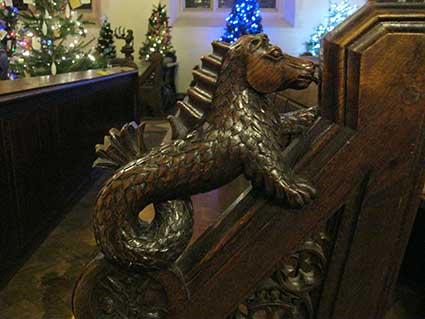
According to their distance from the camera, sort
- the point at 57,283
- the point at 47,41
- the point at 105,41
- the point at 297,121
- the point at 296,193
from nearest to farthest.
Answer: the point at 296,193 → the point at 297,121 → the point at 57,283 → the point at 47,41 → the point at 105,41

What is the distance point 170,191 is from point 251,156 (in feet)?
0.32

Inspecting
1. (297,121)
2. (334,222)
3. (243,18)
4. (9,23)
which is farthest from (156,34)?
(334,222)

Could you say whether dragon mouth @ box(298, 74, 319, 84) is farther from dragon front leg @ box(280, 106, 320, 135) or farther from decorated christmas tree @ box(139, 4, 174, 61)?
decorated christmas tree @ box(139, 4, 174, 61)

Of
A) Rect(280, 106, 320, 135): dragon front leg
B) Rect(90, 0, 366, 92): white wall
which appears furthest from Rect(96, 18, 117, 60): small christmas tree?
Rect(280, 106, 320, 135): dragon front leg

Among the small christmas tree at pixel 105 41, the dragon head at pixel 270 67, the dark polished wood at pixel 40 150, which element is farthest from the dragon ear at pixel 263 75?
the small christmas tree at pixel 105 41

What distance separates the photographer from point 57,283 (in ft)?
7.43

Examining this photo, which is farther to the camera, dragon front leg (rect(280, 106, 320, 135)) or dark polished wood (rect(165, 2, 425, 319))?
dragon front leg (rect(280, 106, 320, 135))

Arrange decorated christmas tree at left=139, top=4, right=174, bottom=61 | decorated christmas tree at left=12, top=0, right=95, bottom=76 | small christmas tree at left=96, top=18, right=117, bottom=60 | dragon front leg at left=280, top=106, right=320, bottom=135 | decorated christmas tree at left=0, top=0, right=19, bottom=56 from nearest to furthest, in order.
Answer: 1. dragon front leg at left=280, top=106, right=320, bottom=135
2. decorated christmas tree at left=12, top=0, right=95, bottom=76
3. decorated christmas tree at left=0, top=0, right=19, bottom=56
4. small christmas tree at left=96, top=18, right=117, bottom=60
5. decorated christmas tree at left=139, top=4, right=174, bottom=61

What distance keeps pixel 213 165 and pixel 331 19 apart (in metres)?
8.04

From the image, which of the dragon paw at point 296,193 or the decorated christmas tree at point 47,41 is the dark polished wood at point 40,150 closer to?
the decorated christmas tree at point 47,41

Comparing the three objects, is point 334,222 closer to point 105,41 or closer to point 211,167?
point 211,167

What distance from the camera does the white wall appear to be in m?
8.12

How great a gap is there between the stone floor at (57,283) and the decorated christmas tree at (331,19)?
231 inches

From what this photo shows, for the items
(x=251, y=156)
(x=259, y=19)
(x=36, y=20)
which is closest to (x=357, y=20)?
(x=251, y=156)
